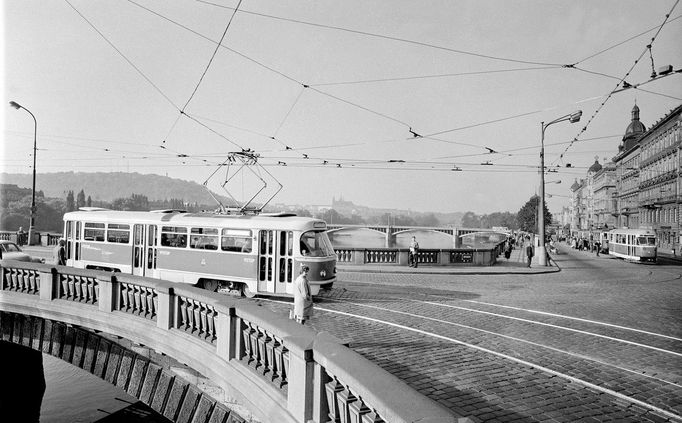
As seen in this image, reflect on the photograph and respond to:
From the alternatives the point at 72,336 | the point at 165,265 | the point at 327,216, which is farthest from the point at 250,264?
the point at 327,216

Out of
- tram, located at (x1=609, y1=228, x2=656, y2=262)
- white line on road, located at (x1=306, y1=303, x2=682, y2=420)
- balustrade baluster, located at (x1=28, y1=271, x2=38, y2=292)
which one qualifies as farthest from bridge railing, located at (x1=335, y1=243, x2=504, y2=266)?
balustrade baluster, located at (x1=28, y1=271, x2=38, y2=292)

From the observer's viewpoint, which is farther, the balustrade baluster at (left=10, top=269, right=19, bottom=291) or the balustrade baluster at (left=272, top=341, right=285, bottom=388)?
the balustrade baluster at (left=10, top=269, right=19, bottom=291)

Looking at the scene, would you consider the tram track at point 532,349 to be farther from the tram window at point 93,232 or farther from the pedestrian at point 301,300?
the tram window at point 93,232

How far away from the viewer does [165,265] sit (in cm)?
1596

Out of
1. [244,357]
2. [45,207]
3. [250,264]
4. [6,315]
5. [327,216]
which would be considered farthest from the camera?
[327,216]

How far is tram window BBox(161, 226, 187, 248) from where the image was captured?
618 inches

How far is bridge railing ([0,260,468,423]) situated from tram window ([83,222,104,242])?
606cm

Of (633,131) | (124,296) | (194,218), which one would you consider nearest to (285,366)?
(124,296)

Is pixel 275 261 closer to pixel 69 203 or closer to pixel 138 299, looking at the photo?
pixel 138 299

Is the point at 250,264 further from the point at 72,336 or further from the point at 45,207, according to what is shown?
the point at 45,207

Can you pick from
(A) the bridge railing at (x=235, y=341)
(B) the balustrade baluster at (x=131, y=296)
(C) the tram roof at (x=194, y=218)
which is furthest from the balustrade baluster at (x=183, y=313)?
(C) the tram roof at (x=194, y=218)

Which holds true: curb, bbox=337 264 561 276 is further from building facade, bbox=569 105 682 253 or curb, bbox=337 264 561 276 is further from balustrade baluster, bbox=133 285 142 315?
balustrade baluster, bbox=133 285 142 315

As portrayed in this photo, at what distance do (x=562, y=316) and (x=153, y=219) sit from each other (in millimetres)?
13151

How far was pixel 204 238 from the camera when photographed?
1537cm
